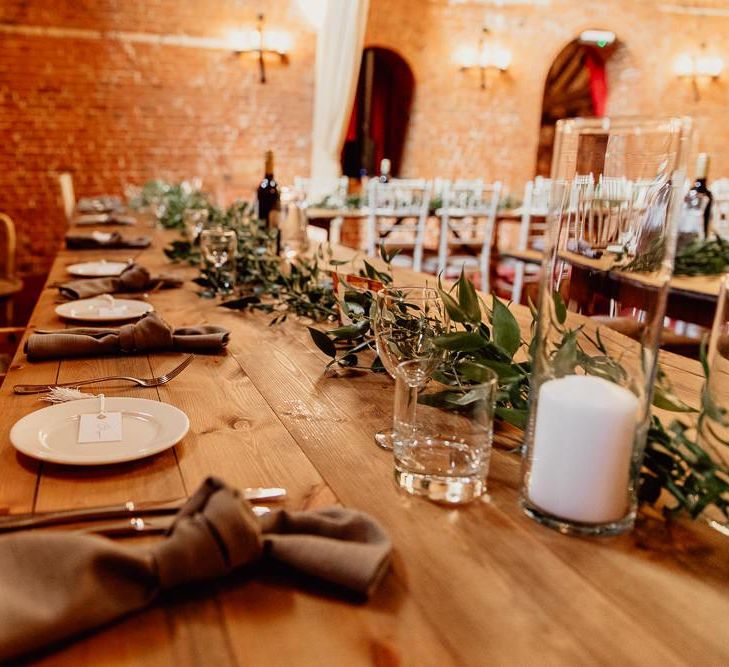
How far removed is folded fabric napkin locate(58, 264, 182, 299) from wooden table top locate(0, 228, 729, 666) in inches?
33.1

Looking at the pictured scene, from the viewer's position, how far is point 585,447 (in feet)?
2.31

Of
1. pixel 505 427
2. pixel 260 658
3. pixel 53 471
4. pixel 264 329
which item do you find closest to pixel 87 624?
pixel 260 658

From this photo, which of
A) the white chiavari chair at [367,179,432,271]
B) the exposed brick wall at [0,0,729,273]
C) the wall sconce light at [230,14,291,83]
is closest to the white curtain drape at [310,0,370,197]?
the exposed brick wall at [0,0,729,273]

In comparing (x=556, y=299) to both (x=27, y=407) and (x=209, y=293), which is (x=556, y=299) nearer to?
(x=27, y=407)

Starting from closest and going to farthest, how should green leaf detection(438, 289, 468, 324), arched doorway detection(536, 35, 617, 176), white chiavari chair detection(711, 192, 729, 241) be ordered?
green leaf detection(438, 289, 468, 324)
white chiavari chair detection(711, 192, 729, 241)
arched doorway detection(536, 35, 617, 176)

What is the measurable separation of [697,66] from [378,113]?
12.3 feet

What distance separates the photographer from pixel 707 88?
8.48 meters

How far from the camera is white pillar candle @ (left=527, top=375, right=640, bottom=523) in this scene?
2.28 ft

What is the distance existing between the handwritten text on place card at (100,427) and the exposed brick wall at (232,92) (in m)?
5.88

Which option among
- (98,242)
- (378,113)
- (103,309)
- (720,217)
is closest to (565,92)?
(378,113)

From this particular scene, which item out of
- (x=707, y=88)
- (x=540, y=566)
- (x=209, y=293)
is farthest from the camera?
(x=707, y=88)

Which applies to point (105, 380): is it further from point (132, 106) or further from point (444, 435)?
point (132, 106)

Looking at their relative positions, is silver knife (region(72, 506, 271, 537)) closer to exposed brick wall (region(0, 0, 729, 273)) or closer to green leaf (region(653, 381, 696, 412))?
green leaf (region(653, 381, 696, 412))

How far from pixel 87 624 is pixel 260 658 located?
0.14 metres
